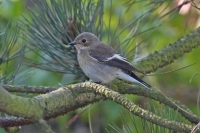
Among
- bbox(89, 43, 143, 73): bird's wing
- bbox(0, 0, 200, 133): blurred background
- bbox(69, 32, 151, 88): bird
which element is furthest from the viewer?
bbox(0, 0, 200, 133): blurred background

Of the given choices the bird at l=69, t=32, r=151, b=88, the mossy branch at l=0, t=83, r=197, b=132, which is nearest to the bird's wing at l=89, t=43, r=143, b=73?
the bird at l=69, t=32, r=151, b=88

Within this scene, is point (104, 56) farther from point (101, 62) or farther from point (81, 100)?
point (81, 100)

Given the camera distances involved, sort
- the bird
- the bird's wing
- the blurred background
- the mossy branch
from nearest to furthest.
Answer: the mossy branch
the bird
the bird's wing
the blurred background

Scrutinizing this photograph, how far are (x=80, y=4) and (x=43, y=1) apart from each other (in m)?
0.19

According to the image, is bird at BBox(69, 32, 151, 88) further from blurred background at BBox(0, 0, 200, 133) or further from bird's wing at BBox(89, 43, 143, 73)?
blurred background at BBox(0, 0, 200, 133)

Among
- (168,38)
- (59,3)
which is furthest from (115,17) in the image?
(59,3)

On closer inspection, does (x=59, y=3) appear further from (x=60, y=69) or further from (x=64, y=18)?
(x=60, y=69)

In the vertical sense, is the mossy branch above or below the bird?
below

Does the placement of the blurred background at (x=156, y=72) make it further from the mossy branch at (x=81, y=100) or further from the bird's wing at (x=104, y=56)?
the mossy branch at (x=81, y=100)

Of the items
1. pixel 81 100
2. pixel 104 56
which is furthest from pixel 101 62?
pixel 81 100

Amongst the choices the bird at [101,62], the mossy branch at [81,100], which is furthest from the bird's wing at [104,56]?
the mossy branch at [81,100]

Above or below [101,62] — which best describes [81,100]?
below

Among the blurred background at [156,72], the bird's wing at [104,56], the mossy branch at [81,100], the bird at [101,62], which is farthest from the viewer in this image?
the blurred background at [156,72]

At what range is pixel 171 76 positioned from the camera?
12.0ft
